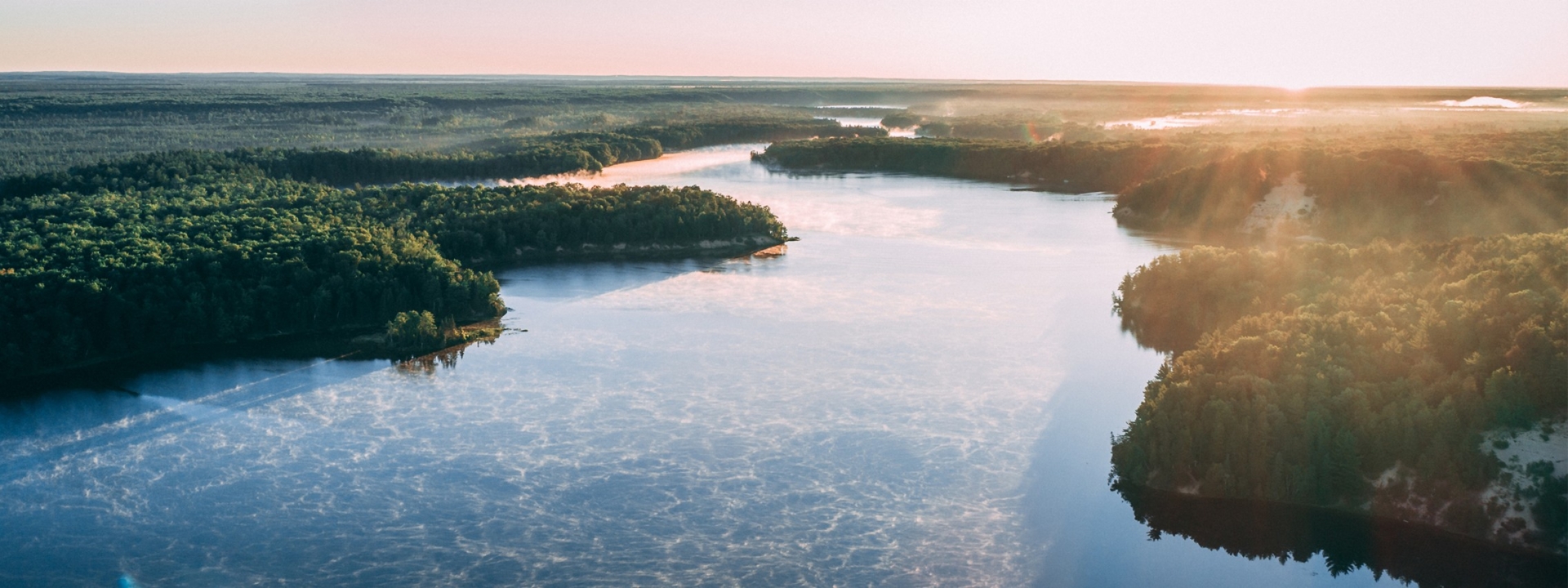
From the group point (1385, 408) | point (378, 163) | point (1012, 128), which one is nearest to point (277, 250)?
point (1385, 408)

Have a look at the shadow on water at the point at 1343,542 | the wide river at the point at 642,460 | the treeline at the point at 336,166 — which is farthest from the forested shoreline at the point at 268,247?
the shadow on water at the point at 1343,542

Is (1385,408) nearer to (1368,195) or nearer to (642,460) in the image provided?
(642,460)

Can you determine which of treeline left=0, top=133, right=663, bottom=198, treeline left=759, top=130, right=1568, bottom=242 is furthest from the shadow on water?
treeline left=0, top=133, right=663, bottom=198

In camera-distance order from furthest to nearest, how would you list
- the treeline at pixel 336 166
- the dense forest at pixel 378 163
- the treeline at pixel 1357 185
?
the dense forest at pixel 378 163, the treeline at pixel 336 166, the treeline at pixel 1357 185

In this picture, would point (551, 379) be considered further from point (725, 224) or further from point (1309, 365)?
point (725, 224)

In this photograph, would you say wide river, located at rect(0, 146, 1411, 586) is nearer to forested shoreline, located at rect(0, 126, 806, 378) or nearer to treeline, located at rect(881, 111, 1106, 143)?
forested shoreline, located at rect(0, 126, 806, 378)

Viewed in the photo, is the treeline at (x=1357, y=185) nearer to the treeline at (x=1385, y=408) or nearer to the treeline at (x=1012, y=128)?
the treeline at (x=1385, y=408)

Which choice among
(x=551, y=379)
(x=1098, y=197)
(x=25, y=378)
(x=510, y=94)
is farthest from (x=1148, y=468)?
(x=510, y=94)
